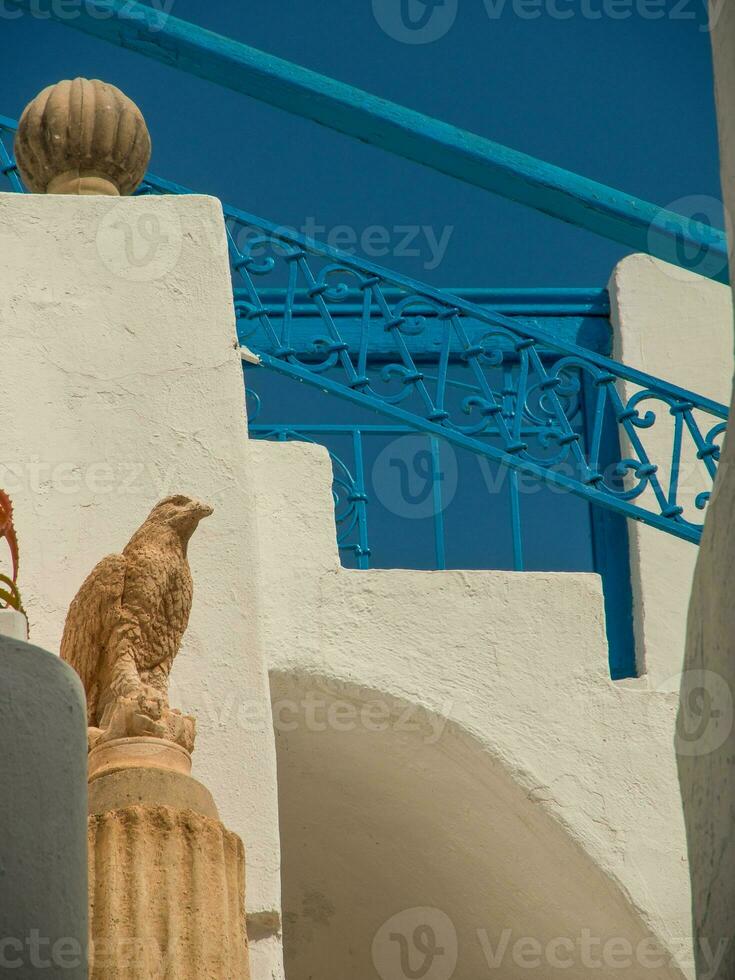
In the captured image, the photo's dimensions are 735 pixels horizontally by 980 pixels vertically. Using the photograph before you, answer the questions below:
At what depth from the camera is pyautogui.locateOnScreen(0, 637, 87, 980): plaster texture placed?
7.00 feet

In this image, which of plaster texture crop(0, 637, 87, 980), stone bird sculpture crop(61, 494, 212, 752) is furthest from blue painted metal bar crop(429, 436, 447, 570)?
plaster texture crop(0, 637, 87, 980)

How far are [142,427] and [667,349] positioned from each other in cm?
268

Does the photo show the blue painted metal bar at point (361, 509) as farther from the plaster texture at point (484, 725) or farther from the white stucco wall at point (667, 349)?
the white stucco wall at point (667, 349)

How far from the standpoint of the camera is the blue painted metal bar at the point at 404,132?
5.72 metres

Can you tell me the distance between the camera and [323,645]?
214 inches

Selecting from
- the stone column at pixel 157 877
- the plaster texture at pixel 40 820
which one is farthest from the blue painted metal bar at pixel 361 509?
the plaster texture at pixel 40 820

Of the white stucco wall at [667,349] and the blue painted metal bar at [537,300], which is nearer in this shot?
the white stucco wall at [667,349]

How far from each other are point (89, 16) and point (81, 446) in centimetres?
165

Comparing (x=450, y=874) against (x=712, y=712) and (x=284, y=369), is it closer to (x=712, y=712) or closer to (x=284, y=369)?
(x=284, y=369)

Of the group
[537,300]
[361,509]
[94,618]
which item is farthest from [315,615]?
[537,300]

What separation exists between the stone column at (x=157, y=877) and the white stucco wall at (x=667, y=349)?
2.86 meters

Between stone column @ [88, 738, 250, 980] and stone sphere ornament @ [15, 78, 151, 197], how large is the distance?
6.95ft

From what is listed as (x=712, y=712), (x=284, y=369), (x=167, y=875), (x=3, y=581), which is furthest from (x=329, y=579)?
(x=712, y=712)

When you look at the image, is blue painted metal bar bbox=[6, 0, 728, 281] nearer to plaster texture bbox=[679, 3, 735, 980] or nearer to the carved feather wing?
the carved feather wing
